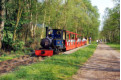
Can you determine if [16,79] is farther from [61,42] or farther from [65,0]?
[65,0]

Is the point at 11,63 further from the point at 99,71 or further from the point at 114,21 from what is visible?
the point at 114,21

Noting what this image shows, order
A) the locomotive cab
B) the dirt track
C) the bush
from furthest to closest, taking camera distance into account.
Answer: the bush
the locomotive cab
the dirt track

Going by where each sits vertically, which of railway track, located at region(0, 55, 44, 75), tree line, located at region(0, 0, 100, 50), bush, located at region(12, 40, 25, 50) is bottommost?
railway track, located at region(0, 55, 44, 75)

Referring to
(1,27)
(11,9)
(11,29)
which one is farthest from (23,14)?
(1,27)

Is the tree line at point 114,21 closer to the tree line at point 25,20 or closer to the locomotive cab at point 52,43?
the tree line at point 25,20

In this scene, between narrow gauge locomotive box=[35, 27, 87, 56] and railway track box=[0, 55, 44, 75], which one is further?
narrow gauge locomotive box=[35, 27, 87, 56]

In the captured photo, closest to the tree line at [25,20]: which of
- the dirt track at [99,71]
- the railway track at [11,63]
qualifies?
the railway track at [11,63]

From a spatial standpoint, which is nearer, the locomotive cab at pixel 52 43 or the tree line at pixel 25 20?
the locomotive cab at pixel 52 43

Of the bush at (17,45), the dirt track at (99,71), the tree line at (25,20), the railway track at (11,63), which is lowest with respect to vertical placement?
the railway track at (11,63)

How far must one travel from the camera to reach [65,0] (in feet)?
87.0

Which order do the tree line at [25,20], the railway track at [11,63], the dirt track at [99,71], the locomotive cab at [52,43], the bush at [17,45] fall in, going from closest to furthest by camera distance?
the dirt track at [99,71]
the railway track at [11,63]
the locomotive cab at [52,43]
the tree line at [25,20]
the bush at [17,45]

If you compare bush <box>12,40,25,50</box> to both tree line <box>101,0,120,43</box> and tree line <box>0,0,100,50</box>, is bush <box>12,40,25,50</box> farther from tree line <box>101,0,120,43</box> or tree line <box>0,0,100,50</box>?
tree line <box>101,0,120,43</box>

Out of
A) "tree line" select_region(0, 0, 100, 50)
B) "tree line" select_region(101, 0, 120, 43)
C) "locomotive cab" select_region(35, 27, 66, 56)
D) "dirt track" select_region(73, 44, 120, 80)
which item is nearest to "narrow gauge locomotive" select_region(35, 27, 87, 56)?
"locomotive cab" select_region(35, 27, 66, 56)

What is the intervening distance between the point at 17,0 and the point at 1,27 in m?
3.33
